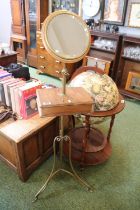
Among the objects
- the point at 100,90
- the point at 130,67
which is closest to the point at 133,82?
the point at 130,67

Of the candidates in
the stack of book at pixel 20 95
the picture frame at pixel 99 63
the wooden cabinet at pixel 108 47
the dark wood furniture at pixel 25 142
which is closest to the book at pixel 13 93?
the stack of book at pixel 20 95

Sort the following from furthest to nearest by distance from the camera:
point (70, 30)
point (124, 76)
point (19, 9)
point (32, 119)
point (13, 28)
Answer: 1. point (13, 28)
2. point (19, 9)
3. point (124, 76)
4. point (32, 119)
5. point (70, 30)

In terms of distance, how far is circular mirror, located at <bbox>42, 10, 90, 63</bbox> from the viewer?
1066 mm

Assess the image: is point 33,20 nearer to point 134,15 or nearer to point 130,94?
point 134,15

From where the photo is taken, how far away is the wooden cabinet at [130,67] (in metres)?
2.95

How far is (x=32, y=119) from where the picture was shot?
5.47ft

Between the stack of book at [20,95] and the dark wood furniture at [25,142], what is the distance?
0.31 feet

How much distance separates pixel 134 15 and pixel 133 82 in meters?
1.11

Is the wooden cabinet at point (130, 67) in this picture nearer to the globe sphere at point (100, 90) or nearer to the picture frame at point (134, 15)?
the picture frame at point (134, 15)

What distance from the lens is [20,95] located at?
5.08ft

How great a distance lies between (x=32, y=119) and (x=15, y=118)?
16 centimetres

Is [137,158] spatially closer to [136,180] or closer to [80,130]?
[136,180]

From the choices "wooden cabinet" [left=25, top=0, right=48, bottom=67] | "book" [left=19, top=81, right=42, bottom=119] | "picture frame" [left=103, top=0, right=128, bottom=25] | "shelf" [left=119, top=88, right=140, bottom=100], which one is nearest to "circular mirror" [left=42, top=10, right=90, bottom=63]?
"book" [left=19, top=81, right=42, bottom=119]

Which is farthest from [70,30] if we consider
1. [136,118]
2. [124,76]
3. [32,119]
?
[124,76]
